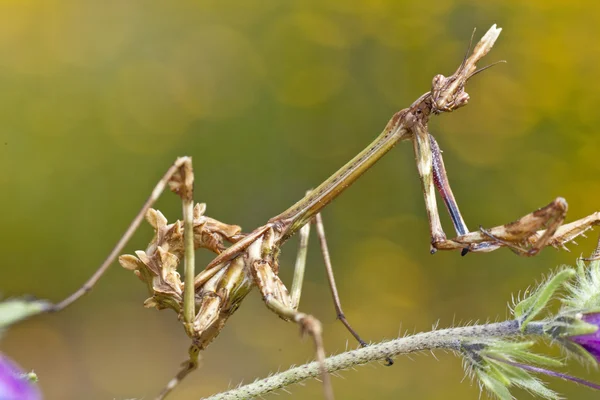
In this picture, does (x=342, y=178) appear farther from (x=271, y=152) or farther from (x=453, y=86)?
(x=271, y=152)

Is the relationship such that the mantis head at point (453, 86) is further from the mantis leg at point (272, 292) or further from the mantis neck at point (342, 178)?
the mantis leg at point (272, 292)

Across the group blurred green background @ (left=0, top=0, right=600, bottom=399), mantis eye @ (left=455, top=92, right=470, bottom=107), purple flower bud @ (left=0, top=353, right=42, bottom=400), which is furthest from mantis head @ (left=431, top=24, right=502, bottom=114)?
blurred green background @ (left=0, top=0, right=600, bottom=399)

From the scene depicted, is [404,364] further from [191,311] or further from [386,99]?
[191,311]

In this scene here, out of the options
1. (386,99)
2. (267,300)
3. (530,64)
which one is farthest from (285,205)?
(267,300)

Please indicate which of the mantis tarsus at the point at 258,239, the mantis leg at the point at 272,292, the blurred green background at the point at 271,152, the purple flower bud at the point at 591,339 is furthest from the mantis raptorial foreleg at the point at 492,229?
the blurred green background at the point at 271,152

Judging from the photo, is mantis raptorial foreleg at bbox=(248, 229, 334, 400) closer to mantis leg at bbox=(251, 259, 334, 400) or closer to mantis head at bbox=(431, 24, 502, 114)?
mantis leg at bbox=(251, 259, 334, 400)

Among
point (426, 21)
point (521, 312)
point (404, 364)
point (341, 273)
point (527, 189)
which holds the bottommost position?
point (404, 364)
